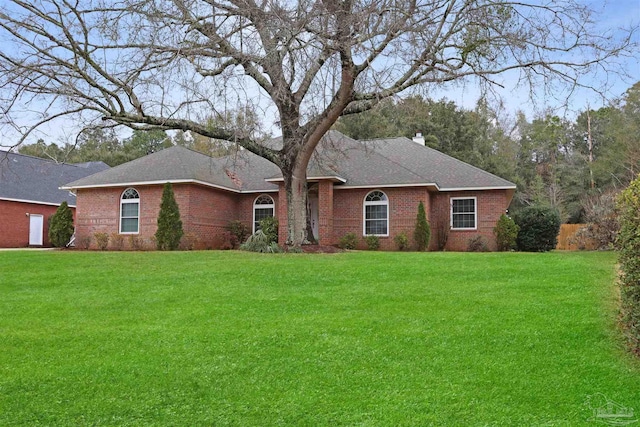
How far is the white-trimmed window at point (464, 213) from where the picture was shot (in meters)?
22.4

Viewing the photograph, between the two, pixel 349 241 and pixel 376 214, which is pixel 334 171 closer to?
pixel 376 214

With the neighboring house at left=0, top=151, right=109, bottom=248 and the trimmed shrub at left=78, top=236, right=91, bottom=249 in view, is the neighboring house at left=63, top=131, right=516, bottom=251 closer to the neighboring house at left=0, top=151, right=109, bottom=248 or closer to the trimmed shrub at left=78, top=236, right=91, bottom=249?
the trimmed shrub at left=78, top=236, right=91, bottom=249

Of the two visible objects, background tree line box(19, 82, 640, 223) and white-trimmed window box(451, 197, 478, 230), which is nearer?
white-trimmed window box(451, 197, 478, 230)

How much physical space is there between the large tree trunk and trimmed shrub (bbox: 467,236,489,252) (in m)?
7.47

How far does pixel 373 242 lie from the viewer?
2122cm

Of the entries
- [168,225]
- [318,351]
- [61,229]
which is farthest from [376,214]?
[318,351]

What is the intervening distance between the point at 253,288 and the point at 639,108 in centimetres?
4227

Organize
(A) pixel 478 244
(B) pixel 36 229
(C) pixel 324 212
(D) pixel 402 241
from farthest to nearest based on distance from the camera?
1. (B) pixel 36 229
2. (A) pixel 478 244
3. (C) pixel 324 212
4. (D) pixel 402 241

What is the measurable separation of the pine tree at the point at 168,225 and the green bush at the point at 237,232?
2985mm

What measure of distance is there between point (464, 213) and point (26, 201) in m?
21.2

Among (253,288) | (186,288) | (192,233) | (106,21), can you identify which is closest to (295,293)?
(253,288)

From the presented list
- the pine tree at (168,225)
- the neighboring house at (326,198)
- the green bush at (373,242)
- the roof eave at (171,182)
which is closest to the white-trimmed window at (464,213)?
the neighboring house at (326,198)

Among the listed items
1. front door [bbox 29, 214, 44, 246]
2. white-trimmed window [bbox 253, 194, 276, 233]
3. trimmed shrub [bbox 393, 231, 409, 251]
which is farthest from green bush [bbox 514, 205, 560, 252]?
front door [bbox 29, 214, 44, 246]

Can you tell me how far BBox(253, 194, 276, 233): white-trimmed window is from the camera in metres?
23.5
